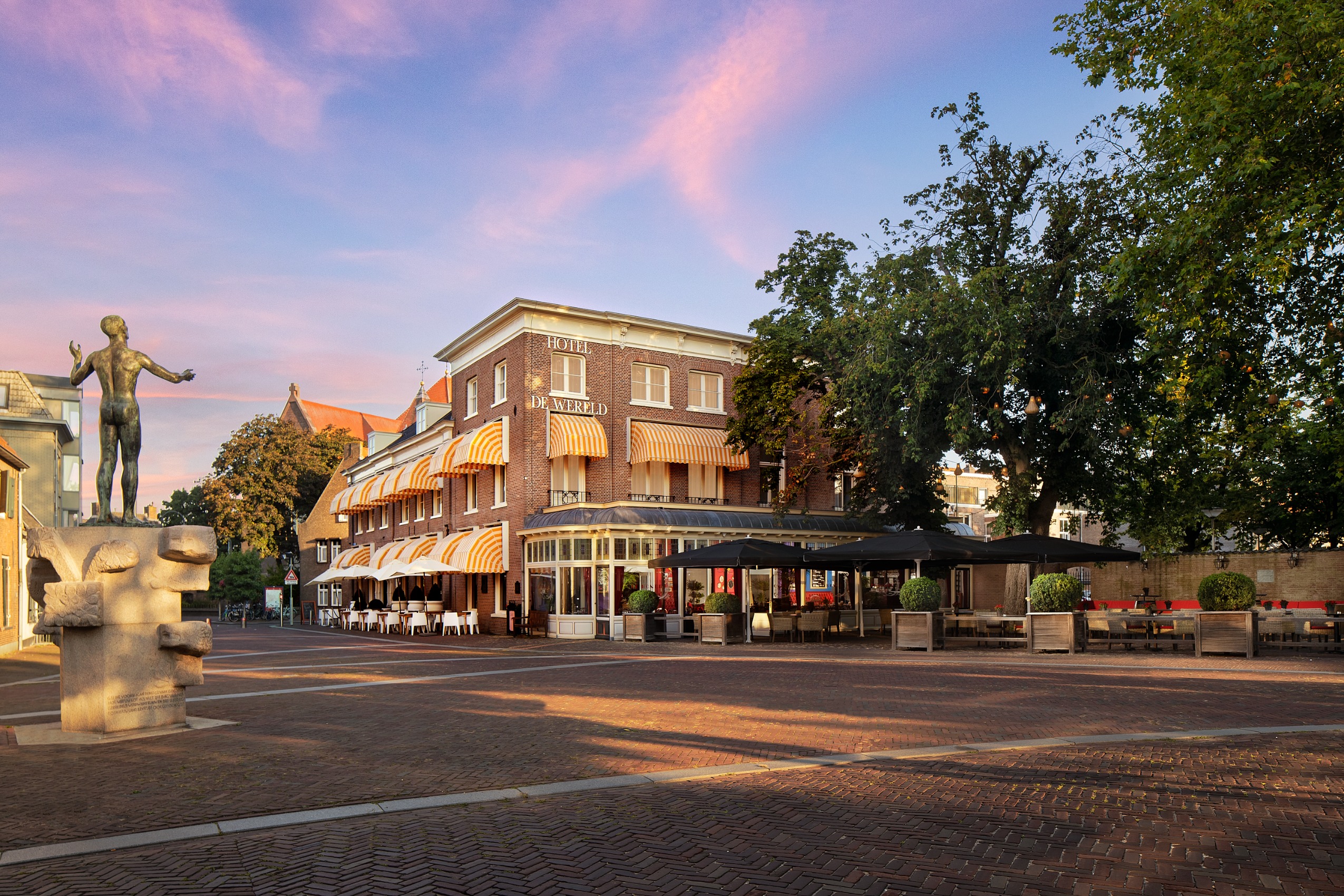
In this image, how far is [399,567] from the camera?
1345 inches

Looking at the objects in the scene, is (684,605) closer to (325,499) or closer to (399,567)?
(399,567)

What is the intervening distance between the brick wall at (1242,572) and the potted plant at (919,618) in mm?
8944

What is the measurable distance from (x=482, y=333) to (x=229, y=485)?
3222cm

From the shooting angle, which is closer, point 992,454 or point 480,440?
point 992,454

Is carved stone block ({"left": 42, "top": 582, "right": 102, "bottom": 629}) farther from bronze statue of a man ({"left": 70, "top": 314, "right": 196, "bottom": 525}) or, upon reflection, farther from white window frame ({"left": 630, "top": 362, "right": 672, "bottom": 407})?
white window frame ({"left": 630, "top": 362, "right": 672, "bottom": 407})

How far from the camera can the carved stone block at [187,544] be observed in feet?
34.3

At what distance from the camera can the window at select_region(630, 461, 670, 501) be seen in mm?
32875

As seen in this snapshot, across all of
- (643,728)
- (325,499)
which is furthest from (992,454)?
(325,499)

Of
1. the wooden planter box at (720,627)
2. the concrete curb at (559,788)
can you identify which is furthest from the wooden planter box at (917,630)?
the concrete curb at (559,788)

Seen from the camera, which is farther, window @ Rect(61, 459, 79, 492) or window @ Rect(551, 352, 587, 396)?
window @ Rect(61, 459, 79, 492)

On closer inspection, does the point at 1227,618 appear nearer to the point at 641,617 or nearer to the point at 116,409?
the point at 641,617

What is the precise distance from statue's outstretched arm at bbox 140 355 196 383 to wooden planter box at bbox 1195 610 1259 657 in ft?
59.7

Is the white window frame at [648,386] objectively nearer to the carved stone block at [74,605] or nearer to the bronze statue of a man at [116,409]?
the bronze statue of a man at [116,409]

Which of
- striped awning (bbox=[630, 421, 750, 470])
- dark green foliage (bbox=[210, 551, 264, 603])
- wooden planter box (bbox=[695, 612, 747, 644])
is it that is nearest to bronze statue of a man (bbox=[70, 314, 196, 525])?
wooden planter box (bbox=[695, 612, 747, 644])
